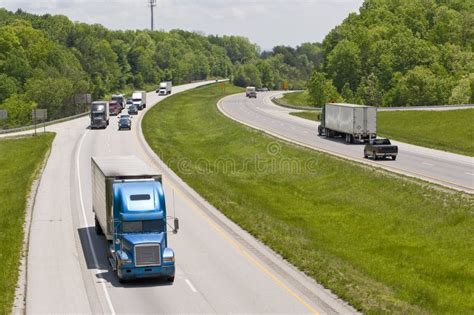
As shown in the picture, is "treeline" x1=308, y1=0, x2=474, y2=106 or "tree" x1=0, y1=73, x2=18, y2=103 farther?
"tree" x1=0, y1=73, x2=18, y2=103

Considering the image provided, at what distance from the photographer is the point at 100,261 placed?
29.0 metres

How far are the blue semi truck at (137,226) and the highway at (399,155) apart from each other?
79.0ft

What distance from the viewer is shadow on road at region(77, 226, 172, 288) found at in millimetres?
25677

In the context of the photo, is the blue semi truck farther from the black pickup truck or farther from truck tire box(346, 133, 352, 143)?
truck tire box(346, 133, 352, 143)

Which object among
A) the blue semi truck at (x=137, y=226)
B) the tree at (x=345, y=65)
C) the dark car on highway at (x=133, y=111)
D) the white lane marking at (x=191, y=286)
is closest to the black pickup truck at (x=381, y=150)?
the blue semi truck at (x=137, y=226)

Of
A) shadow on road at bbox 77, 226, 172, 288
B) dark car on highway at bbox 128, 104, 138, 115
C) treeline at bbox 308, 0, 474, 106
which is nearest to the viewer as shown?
shadow on road at bbox 77, 226, 172, 288

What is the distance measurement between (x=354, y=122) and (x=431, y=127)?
68.7ft

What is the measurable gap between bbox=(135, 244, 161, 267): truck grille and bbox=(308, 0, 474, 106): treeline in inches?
4316

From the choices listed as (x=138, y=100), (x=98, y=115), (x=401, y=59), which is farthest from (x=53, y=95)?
(x=401, y=59)

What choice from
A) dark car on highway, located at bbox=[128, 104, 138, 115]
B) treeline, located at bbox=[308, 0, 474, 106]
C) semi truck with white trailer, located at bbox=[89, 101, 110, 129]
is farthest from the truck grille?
treeline, located at bbox=[308, 0, 474, 106]

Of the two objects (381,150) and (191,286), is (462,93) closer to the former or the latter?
(381,150)

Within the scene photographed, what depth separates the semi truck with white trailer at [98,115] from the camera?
89562 millimetres

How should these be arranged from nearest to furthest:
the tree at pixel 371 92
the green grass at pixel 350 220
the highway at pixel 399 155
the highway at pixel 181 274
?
the highway at pixel 181 274
the green grass at pixel 350 220
the highway at pixel 399 155
the tree at pixel 371 92

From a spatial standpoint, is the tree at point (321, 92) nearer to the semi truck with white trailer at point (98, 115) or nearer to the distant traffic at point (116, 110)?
the distant traffic at point (116, 110)
